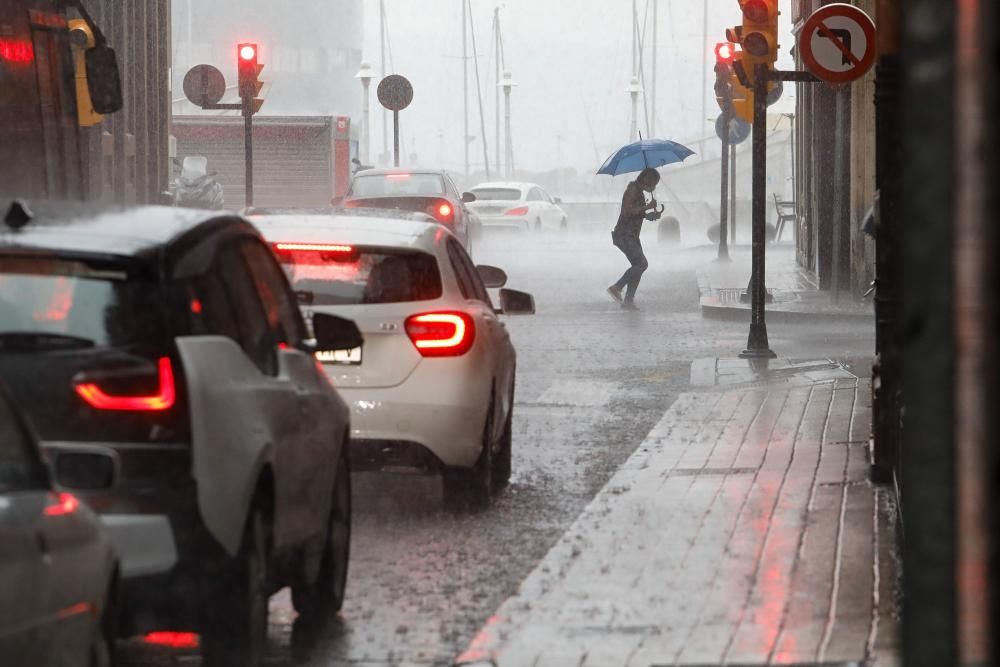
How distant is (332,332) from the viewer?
7.72 metres

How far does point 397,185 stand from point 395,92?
215 inches

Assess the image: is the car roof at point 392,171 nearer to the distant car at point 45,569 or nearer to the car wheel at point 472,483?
the car wheel at point 472,483

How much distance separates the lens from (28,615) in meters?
4.42

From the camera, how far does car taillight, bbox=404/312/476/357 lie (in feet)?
33.7

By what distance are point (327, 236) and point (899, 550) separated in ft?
10.6

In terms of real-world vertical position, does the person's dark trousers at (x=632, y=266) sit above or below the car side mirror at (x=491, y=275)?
below

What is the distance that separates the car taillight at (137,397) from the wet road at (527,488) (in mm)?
1375

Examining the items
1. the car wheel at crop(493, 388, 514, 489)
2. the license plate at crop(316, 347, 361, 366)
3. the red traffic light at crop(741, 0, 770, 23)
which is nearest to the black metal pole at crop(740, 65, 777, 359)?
the red traffic light at crop(741, 0, 770, 23)

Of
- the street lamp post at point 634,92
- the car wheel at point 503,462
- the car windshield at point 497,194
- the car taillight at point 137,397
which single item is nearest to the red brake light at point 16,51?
the car wheel at point 503,462

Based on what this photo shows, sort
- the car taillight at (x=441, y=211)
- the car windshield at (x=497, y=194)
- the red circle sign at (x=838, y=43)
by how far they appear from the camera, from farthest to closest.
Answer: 1. the car windshield at (x=497, y=194)
2. the car taillight at (x=441, y=211)
3. the red circle sign at (x=838, y=43)

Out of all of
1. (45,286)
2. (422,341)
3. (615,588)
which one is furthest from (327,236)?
(45,286)

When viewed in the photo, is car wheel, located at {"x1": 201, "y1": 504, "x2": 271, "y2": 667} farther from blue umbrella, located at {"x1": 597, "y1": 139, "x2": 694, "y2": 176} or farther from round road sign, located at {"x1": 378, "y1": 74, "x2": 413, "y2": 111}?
round road sign, located at {"x1": 378, "y1": 74, "x2": 413, "y2": 111}

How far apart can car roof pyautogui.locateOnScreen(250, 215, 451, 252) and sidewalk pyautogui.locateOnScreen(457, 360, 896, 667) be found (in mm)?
1515

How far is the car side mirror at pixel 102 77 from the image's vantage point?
11164 mm
